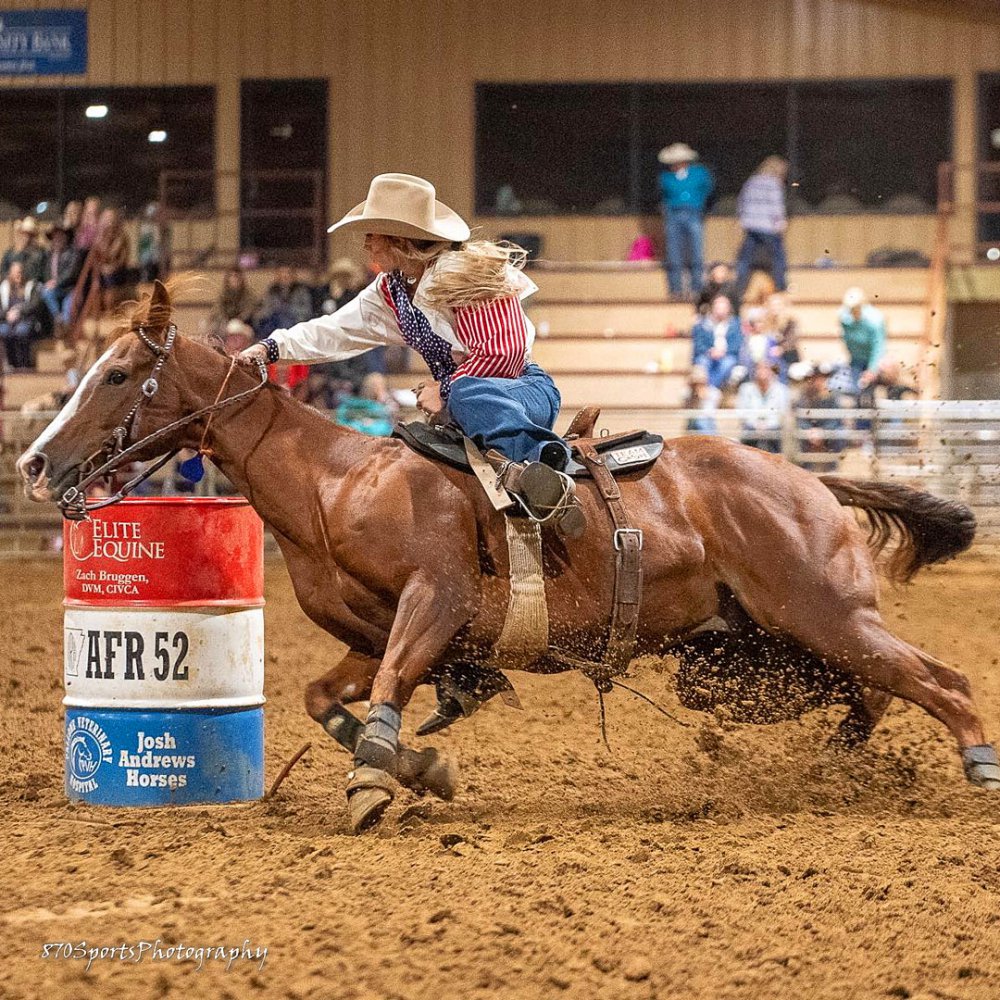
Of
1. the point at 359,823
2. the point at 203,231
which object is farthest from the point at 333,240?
the point at 359,823

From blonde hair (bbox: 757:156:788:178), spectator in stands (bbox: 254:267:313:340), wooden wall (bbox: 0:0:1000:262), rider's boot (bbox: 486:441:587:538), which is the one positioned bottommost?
rider's boot (bbox: 486:441:587:538)

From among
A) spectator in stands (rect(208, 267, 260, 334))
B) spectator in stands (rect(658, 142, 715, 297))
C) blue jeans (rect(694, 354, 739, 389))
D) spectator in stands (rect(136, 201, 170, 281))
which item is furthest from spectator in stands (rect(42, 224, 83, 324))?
blue jeans (rect(694, 354, 739, 389))

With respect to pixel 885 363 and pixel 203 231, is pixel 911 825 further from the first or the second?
pixel 203 231

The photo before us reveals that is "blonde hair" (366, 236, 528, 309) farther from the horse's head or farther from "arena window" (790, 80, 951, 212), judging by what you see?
"arena window" (790, 80, 951, 212)

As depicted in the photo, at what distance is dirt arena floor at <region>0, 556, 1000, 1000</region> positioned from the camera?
3.06 meters

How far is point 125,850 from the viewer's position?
13.5ft

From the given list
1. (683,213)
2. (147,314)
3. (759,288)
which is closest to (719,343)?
(759,288)

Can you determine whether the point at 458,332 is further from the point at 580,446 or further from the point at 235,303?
the point at 235,303

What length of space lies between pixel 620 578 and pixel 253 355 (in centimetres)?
136

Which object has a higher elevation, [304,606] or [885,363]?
[885,363]

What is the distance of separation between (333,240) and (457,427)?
12.6 meters

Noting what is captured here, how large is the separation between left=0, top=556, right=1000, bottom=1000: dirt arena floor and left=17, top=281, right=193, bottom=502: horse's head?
41.4 inches

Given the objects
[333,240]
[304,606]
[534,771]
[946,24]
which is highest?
[946,24]

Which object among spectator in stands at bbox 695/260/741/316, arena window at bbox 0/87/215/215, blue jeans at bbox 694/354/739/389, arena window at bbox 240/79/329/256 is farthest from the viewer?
arena window at bbox 0/87/215/215
